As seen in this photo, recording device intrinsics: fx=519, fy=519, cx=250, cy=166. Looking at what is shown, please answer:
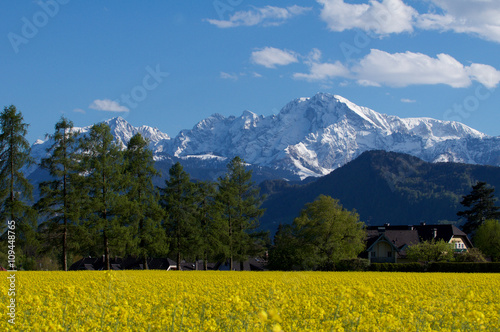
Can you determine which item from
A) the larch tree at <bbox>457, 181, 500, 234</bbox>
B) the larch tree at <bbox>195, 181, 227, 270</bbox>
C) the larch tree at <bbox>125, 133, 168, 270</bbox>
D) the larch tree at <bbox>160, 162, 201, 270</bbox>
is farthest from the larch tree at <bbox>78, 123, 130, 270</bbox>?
the larch tree at <bbox>457, 181, 500, 234</bbox>

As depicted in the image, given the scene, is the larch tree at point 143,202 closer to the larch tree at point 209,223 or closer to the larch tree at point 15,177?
the larch tree at point 209,223

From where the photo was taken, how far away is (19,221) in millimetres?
38875

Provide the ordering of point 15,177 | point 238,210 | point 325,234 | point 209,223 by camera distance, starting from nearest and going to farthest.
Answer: point 15,177, point 209,223, point 238,210, point 325,234

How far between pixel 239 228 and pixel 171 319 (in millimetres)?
52738

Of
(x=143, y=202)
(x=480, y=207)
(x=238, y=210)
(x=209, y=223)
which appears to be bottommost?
(x=209, y=223)

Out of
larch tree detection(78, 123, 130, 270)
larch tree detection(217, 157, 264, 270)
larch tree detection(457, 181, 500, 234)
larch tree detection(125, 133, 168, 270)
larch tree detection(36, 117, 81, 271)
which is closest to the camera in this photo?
larch tree detection(36, 117, 81, 271)

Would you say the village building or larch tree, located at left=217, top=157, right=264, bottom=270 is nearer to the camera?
larch tree, located at left=217, top=157, right=264, bottom=270

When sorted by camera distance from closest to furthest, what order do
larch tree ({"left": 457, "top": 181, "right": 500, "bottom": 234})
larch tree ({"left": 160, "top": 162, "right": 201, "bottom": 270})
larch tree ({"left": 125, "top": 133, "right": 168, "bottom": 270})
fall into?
larch tree ({"left": 125, "top": 133, "right": 168, "bottom": 270}) < larch tree ({"left": 160, "top": 162, "right": 201, "bottom": 270}) < larch tree ({"left": 457, "top": 181, "right": 500, "bottom": 234})

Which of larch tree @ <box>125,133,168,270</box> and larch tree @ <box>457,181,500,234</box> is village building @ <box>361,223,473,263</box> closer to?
larch tree @ <box>457,181,500,234</box>

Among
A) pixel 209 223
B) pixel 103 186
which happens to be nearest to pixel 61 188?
pixel 103 186

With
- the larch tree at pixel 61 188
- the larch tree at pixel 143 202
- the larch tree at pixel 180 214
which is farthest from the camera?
the larch tree at pixel 180 214

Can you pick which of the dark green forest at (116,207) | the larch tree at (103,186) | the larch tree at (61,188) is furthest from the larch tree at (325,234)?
the larch tree at (61,188)

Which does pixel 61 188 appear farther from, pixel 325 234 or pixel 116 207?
pixel 325 234

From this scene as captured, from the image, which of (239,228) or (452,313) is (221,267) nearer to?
(239,228)
